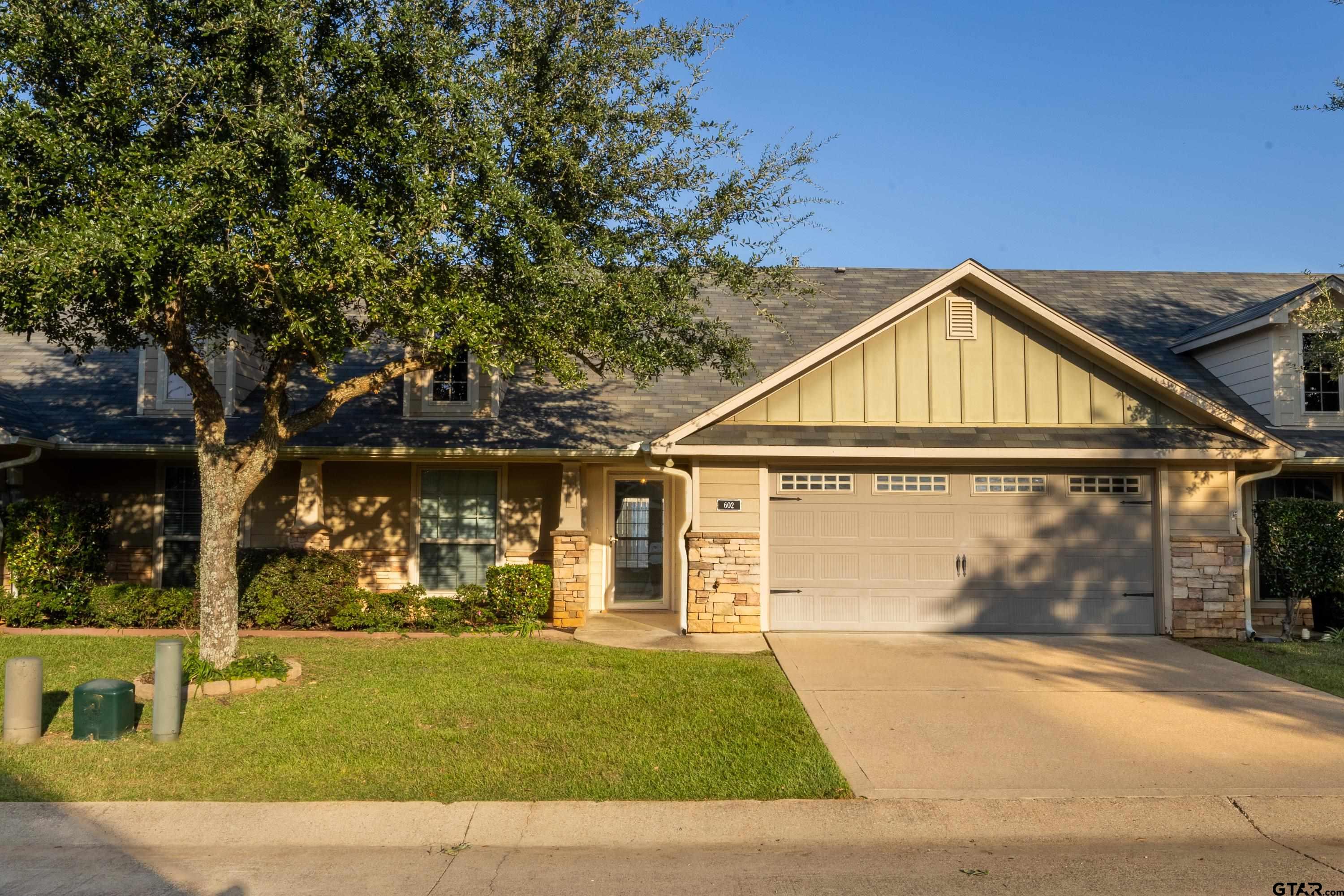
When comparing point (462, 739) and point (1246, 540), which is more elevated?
point (1246, 540)

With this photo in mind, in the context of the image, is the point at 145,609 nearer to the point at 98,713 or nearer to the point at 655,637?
the point at 98,713

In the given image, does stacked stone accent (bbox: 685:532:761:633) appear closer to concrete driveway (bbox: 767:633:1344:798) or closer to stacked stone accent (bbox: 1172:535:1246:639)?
concrete driveway (bbox: 767:633:1344:798)

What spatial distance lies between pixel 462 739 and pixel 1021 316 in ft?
27.7

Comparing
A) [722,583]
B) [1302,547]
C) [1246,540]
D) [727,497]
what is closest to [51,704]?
[722,583]

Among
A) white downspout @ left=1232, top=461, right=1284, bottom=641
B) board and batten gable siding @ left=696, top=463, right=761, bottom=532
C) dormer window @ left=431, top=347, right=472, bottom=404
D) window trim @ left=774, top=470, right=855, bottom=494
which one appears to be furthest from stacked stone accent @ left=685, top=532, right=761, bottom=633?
white downspout @ left=1232, top=461, right=1284, bottom=641

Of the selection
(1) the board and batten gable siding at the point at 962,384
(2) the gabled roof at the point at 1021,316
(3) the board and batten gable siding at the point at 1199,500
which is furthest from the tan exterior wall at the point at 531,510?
(3) the board and batten gable siding at the point at 1199,500

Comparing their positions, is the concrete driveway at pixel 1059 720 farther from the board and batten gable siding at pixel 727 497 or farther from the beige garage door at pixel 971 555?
the board and batten gable siding at pixel 727 497

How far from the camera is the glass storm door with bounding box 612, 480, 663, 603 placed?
1368 centimetres

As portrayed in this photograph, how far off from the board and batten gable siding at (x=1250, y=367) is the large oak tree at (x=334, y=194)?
8.11 m

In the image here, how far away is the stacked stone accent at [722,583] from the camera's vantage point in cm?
1119

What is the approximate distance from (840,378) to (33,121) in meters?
8.64

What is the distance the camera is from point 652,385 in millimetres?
14094

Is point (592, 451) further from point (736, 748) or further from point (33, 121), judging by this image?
point (33, 121)

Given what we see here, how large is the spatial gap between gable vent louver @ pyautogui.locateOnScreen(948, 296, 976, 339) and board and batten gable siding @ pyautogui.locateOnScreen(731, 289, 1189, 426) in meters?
0.06
